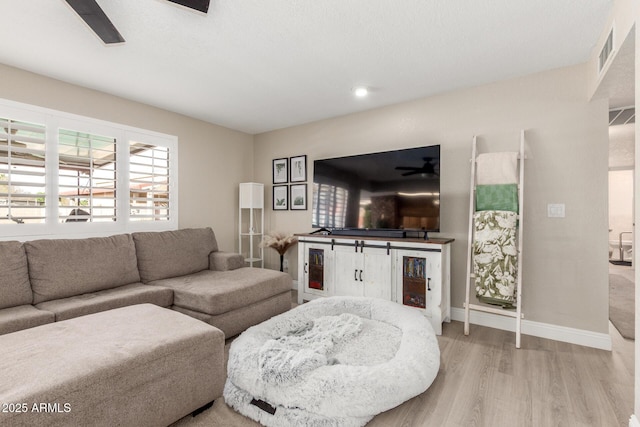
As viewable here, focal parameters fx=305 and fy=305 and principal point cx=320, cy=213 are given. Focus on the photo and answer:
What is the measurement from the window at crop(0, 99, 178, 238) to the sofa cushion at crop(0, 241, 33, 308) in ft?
1.42

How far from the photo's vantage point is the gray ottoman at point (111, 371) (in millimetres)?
1137

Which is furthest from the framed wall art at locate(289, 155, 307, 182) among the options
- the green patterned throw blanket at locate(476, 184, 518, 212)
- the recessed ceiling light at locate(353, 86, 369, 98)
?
the green patterned throw blanket at locate(476, 184, 518, 212)

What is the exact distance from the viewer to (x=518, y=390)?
1.89m

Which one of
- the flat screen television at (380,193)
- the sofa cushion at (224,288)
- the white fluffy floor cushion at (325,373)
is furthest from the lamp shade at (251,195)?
the white fluffy floor cushion at (325,373)

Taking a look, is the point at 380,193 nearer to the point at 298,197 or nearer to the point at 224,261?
the point at 298,197

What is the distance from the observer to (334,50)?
2.37 meters

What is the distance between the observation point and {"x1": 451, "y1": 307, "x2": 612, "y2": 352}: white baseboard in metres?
2.49

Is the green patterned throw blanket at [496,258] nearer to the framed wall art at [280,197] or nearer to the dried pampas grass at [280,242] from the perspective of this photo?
the dried pampas grass at [280,242]

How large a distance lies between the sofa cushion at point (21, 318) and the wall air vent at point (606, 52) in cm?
405

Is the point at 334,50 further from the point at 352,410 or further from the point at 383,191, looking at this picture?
the point at 352,410

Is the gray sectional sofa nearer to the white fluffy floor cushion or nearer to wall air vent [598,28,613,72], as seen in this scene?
the white fluffy floor cushion

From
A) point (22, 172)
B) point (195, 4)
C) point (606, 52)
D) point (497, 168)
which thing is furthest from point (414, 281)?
point (22, 172)

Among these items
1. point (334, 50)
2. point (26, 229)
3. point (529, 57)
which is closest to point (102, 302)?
point (26, 229)

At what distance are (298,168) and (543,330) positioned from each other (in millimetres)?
3261
